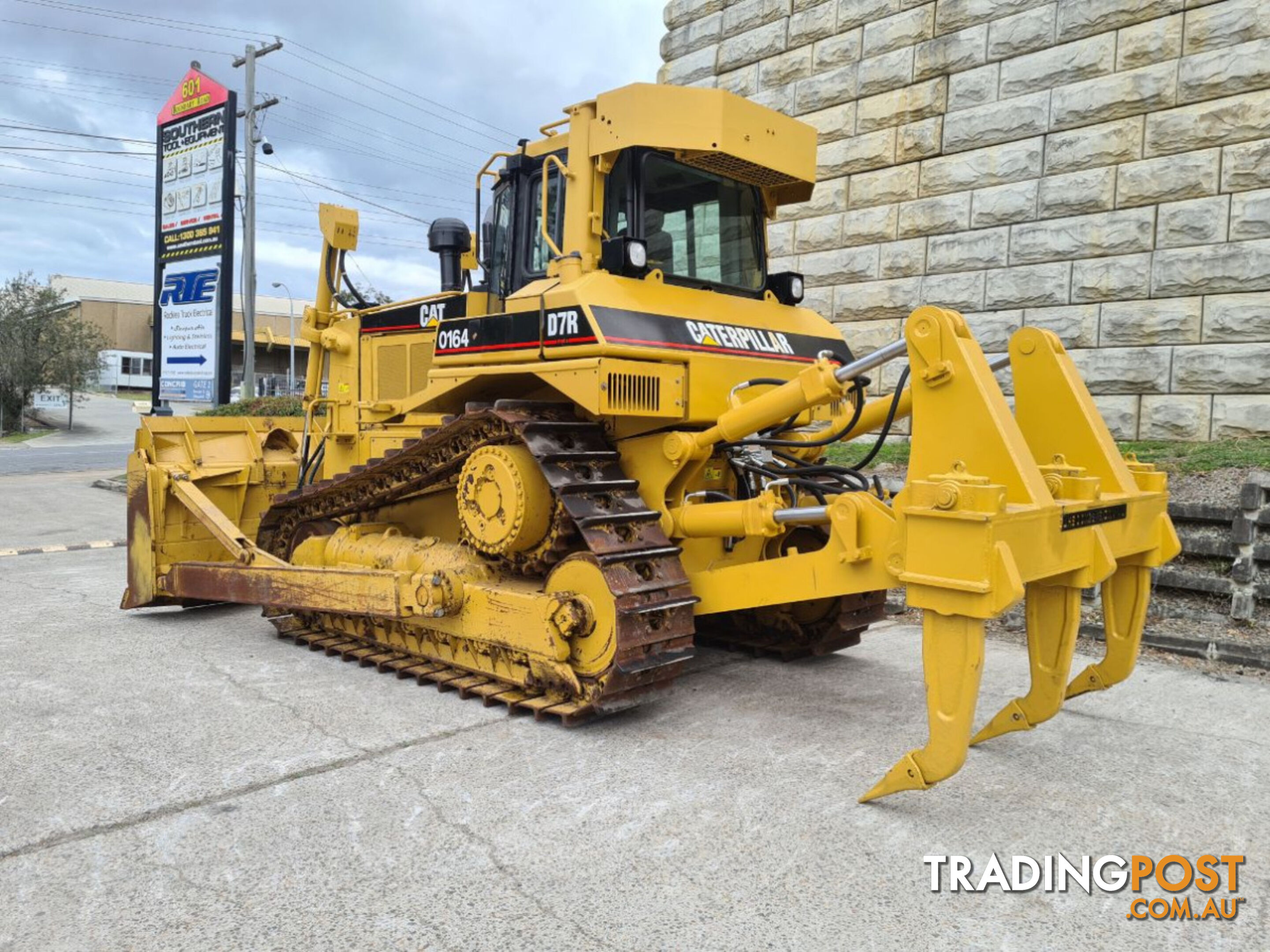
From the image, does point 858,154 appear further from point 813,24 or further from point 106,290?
point 106,290

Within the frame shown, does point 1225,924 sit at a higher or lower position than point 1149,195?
lower

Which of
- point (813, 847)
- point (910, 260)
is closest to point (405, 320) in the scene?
point (813, 847)

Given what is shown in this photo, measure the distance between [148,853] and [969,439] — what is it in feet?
10.3

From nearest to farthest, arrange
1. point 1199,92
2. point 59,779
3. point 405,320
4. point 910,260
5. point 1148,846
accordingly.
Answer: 1. point 1148,846
2. point 59,779
3. point 405,320
4. point 1199,92
5. point 910,260

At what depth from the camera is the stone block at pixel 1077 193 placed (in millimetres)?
7688

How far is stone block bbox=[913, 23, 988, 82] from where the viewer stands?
27.8 ft

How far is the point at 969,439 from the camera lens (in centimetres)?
340

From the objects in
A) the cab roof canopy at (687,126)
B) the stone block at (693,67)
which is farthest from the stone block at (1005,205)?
the cab roof canopy at (687,126)

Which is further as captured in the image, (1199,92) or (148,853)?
(1199,92)

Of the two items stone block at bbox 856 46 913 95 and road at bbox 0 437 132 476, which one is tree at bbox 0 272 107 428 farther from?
stone block at bbox 856 46 913 95

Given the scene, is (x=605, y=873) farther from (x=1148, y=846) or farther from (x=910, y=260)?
(x=910, y=260)

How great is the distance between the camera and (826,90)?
966 cm

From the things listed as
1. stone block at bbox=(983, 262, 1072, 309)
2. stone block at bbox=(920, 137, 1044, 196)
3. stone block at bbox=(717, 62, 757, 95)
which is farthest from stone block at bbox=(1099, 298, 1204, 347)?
stone block at bbox=(717, 62, 757, 95)

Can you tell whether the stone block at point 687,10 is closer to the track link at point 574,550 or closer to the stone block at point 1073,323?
the stone block at point 1073,323
